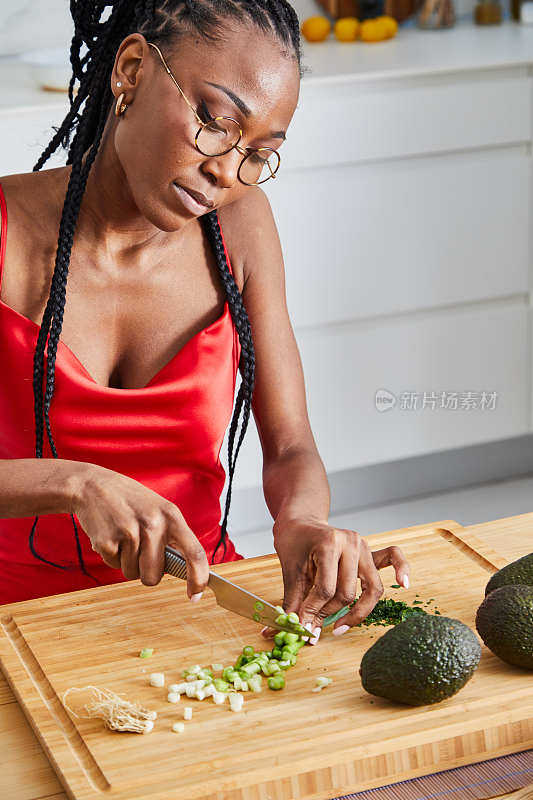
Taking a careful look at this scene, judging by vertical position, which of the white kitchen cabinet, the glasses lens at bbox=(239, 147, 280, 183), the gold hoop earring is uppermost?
the gold hoop earring

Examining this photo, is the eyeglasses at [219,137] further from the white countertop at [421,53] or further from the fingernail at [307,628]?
the white countertop at [421,53]

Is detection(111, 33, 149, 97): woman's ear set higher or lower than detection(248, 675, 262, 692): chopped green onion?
higher

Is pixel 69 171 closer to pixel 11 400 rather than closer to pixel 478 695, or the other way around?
pixel 11 400

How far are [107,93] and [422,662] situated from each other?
794 mm

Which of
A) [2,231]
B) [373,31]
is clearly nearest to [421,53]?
[373,31]

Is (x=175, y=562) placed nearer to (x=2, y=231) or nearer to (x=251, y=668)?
(x=251, y=668)

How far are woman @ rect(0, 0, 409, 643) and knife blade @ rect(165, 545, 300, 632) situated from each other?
16mm

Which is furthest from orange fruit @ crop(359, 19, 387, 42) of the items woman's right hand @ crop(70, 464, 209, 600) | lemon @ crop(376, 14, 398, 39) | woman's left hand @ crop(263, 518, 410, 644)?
woman's right hand @ crop(70, 464, 209, 600)

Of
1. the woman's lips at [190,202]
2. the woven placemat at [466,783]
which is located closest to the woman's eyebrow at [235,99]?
the woman's lips at [190,202]

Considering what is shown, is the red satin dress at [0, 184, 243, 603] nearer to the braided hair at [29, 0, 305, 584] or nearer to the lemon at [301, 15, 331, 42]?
the braided hair at [29, 0, 305, 584]

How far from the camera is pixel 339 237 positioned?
8.89 ft

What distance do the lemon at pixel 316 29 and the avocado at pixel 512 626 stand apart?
2326 millimetres

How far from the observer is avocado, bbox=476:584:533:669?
3.26ft

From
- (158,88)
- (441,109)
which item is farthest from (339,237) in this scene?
(158,88)
